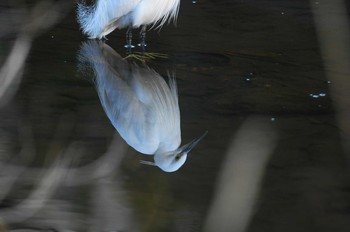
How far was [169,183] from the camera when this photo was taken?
129 inches

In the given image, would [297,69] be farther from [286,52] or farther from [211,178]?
[211,178]

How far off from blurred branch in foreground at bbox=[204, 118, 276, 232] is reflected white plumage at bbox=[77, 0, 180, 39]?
1769 millimetres

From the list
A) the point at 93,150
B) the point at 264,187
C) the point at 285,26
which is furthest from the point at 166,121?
the point at 285,26

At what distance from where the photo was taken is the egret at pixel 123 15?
5.46 metres

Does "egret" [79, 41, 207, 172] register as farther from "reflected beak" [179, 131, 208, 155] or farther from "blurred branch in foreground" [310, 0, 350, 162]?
"blurred branch in foreground" [310, 0, 350, 162]

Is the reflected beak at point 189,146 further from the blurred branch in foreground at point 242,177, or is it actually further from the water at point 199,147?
the blurred branch in foreground at point 242,177

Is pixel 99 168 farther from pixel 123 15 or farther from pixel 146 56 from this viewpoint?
pixel 123 15

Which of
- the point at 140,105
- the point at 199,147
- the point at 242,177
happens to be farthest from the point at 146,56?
the point at 242,177

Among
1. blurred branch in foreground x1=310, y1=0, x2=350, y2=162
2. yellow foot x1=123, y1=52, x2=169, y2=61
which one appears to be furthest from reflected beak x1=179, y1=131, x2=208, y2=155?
yellow foot x1=123, y1=52, x2=169, y2=61

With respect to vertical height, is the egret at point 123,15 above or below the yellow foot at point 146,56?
above

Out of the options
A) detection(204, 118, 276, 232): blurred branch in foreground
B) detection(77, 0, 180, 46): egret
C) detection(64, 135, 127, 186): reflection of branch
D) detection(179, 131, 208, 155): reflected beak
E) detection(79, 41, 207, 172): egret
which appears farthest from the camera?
detection(77, 0, 180, 46): egret

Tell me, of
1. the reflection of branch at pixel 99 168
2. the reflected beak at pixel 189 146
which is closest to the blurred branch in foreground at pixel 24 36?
the reflection of branch at pixel 99 168

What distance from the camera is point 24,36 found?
5492 mm

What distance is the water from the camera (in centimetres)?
297
